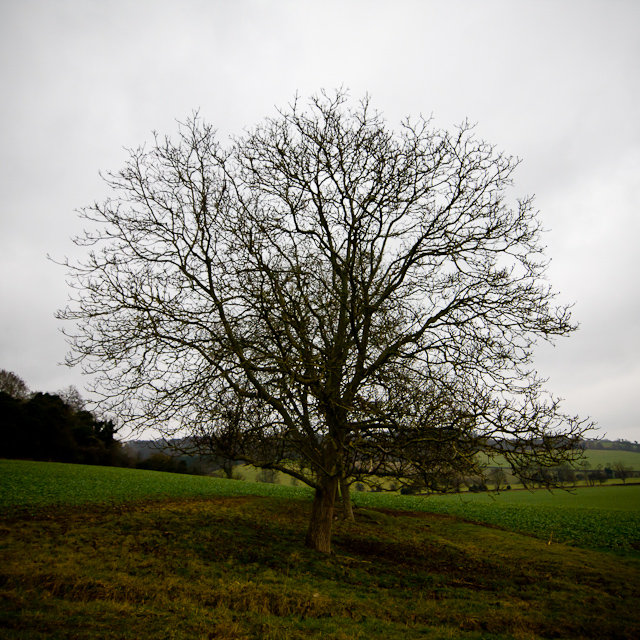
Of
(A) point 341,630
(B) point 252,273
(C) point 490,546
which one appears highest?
(B) point 252,273

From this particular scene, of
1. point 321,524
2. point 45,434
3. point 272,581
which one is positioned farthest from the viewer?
point 45,434

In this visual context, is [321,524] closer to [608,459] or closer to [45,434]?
[45,434]

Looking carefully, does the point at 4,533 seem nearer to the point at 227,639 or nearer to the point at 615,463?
the point at 227,639

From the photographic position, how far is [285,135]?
428 inches

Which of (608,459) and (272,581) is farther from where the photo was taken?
(608,459)

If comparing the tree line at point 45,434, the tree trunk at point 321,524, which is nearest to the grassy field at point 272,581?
the tree trunk at point 321,524

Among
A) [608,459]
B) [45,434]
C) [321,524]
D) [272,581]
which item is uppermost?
[45,434]

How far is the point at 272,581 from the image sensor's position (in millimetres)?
7715

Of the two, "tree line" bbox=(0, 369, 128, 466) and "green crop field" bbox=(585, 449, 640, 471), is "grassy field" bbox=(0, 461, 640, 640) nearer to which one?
"tree line" bbox=(0, 369, 128, 466)

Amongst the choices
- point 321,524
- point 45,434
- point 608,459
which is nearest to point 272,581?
point 321,524

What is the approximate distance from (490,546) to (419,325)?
34.9 ft

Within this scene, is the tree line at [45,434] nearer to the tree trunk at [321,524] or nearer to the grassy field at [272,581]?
the grassy field at [272,581]

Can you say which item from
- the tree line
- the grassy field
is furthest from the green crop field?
the tree line

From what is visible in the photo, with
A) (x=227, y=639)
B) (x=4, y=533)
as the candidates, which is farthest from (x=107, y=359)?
(x=227, y=639)
